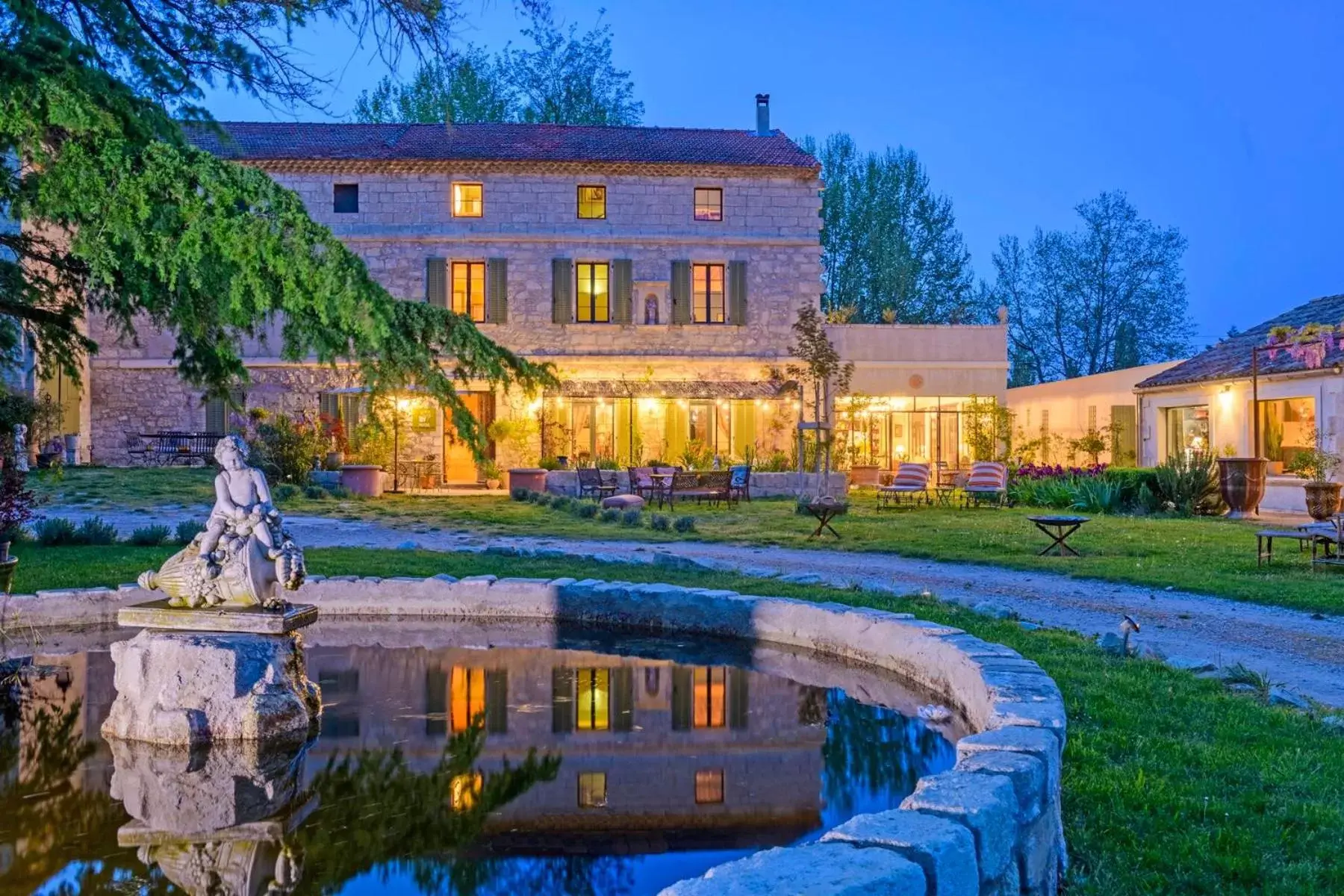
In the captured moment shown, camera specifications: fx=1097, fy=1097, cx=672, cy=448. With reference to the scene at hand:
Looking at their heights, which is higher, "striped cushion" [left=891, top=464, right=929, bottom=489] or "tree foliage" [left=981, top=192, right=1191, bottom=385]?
"tree foliage" [left=981, top=192, right=1191, bottom=385]

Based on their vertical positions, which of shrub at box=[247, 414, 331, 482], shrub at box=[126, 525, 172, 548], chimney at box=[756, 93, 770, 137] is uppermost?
chimney at box=[756, 93, 770, 137]

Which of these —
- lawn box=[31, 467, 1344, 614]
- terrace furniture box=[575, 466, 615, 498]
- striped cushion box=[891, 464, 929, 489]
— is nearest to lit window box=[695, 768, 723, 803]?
lawn box=[31, 467, 1344, 614]

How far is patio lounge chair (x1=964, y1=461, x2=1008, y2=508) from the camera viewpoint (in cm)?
1889

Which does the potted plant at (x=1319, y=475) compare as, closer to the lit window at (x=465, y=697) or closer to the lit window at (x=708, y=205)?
the lit window at (x=465, y=697)

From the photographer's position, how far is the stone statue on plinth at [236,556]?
16.0 feet

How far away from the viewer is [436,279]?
81.0ft

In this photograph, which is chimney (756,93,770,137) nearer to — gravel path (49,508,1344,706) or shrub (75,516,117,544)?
gravel path (49,508,1344,706)

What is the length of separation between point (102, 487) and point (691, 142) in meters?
15.2

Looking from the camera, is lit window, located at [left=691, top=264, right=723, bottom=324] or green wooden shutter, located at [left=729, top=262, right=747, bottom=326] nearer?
green wooden shutter, located at [left=729, top=262, right=747, bottom=326]

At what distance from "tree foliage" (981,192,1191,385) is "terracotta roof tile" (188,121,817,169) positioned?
17.3 meters

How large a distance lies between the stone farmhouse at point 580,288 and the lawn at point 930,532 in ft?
15.0

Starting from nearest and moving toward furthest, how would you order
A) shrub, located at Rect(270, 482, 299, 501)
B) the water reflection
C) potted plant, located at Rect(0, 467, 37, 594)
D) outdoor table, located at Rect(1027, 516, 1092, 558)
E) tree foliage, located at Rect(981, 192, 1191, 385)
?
the water reflection → potted plant, located at Rect(0, 467, 37, 594) → outdoor table, located at Rect(1027, 516, 1092, 558) → shrub, located at Rect(270, 482, 299, 501) → tree foliage, located at Rect(981, 192, 1191, 385)

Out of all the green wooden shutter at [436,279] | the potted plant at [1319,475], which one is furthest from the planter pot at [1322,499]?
the green wooden shutter at [436,279]

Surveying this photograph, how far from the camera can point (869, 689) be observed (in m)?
5.93
